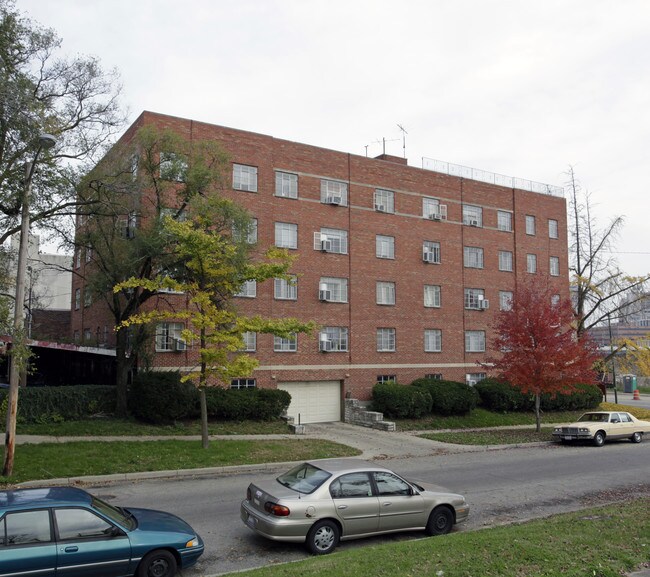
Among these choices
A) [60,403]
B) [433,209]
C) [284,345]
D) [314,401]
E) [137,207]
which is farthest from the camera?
[433,209]

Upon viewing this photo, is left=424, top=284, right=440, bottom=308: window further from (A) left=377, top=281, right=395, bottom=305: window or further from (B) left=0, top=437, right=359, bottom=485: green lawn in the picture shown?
(B) left=0, top=437, right=359, bottom=485: green lawn

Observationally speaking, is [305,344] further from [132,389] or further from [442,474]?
[442,474]

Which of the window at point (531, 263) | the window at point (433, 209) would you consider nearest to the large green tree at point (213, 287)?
the window at point (433, 209)

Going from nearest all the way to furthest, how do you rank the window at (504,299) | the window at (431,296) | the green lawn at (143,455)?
the green lawn at (143,455) → the window at (431,296) → the window at (504,299)

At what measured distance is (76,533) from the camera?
25.0ft

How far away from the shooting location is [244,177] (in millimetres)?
28906

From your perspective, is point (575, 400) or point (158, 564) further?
point (575, 400)

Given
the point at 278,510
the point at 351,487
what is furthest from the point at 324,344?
the point at 278,510

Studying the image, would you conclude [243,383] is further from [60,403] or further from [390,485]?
[390,485]

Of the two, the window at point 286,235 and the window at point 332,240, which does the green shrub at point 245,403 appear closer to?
the window at point 286,235

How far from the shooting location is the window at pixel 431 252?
112 feet

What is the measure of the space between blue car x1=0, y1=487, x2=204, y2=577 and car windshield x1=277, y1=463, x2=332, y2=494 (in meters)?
2.19

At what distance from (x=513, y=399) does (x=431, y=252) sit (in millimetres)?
9207

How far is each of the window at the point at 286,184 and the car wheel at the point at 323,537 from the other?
71.7 feet
